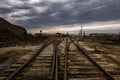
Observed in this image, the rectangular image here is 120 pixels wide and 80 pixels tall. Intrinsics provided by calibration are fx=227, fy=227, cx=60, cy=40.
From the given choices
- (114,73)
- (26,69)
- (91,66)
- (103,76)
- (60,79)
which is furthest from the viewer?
(91,66)

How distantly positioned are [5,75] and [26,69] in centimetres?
152

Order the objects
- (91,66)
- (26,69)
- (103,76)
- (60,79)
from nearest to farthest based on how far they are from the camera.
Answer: (60,79) → (103,76) → (26,69) → (91,66)

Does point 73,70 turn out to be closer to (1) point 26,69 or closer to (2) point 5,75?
(1) point 26,69

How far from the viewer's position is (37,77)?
9430 mm

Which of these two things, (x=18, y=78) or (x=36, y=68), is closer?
(x=18, y=78)

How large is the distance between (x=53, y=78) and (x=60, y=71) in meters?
1.30

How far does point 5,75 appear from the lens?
972 cm

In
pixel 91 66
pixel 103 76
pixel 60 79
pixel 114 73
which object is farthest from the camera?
pixel 91 66

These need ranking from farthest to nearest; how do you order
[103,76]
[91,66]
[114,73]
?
[91,66] < [114,73] < [103,76]

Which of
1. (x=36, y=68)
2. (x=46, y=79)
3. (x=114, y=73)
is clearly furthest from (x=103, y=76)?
(x=36, y=68)

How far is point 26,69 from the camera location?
11070 mm

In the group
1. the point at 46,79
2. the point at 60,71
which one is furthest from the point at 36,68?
the point at 46,79

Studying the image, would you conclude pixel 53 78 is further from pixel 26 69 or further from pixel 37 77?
pixel 26 69

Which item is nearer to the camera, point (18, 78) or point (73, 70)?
point (18, 78)
